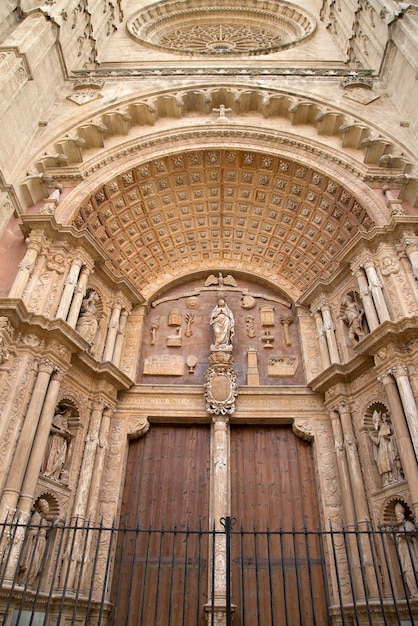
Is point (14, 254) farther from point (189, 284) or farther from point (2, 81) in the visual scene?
point (189, 284)

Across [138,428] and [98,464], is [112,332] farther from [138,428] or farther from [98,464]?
[98,464]

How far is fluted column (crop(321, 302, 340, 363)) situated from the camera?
8.19 metres

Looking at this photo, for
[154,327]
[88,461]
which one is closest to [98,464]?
[88,461]

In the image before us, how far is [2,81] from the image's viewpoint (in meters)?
7.84

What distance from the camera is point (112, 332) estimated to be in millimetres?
8680

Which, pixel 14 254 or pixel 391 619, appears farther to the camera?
pixel 14 254

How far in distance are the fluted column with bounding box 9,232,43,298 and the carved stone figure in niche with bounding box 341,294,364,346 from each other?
5.52 metres

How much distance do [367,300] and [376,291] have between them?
0.82 ft

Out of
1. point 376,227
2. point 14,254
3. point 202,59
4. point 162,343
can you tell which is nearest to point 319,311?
point 376,227

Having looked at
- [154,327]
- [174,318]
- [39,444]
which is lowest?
[39,444]

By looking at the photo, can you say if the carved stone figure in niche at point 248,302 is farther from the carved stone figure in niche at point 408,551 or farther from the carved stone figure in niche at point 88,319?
the carved stone figure in niche at point 408,551

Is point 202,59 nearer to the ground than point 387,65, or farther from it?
farther from it

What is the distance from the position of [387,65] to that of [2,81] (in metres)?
8.39

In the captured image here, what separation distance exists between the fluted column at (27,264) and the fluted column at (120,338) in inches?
87.7
